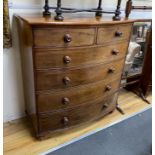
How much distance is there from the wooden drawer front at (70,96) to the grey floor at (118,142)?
382 mm

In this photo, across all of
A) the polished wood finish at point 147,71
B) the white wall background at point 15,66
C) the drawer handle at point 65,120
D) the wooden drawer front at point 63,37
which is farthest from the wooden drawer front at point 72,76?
the polished wood finish at point 147,71

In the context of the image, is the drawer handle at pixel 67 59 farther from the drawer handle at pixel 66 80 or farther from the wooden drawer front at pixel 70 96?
the wooden drawer front at pixel 70 96

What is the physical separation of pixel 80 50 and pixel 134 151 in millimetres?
1024

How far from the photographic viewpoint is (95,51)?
1420 mm

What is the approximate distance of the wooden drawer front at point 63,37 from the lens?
3.86 feet

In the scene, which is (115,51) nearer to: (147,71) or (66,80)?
(66,80)

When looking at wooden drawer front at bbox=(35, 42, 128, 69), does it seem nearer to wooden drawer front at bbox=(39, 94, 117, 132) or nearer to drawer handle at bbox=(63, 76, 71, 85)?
drawer handle at bbox=(63, 76, 71, 85)

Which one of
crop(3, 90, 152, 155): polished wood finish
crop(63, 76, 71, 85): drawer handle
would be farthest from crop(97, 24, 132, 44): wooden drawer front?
crop(3, 90, 152, 155): polished wood finish

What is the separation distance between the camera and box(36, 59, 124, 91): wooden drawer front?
133 centimetres

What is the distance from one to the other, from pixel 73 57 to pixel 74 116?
Result: 1.87ft

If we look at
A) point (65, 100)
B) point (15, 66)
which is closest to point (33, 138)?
point (65, 100)

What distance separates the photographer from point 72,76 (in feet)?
4.64

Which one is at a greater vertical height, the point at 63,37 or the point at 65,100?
the point at 63,37

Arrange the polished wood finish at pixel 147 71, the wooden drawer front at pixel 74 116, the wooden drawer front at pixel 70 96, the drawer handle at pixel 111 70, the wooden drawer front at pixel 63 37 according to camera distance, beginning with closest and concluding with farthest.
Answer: the wooden drawer front at pixel 63 37 → the wooden drawer front at pixel 70 96 → the wooden drawer front at pixel 74 116 → the drawer handle at pixel 111 70 → the polished wood finish at pixel 147 71
